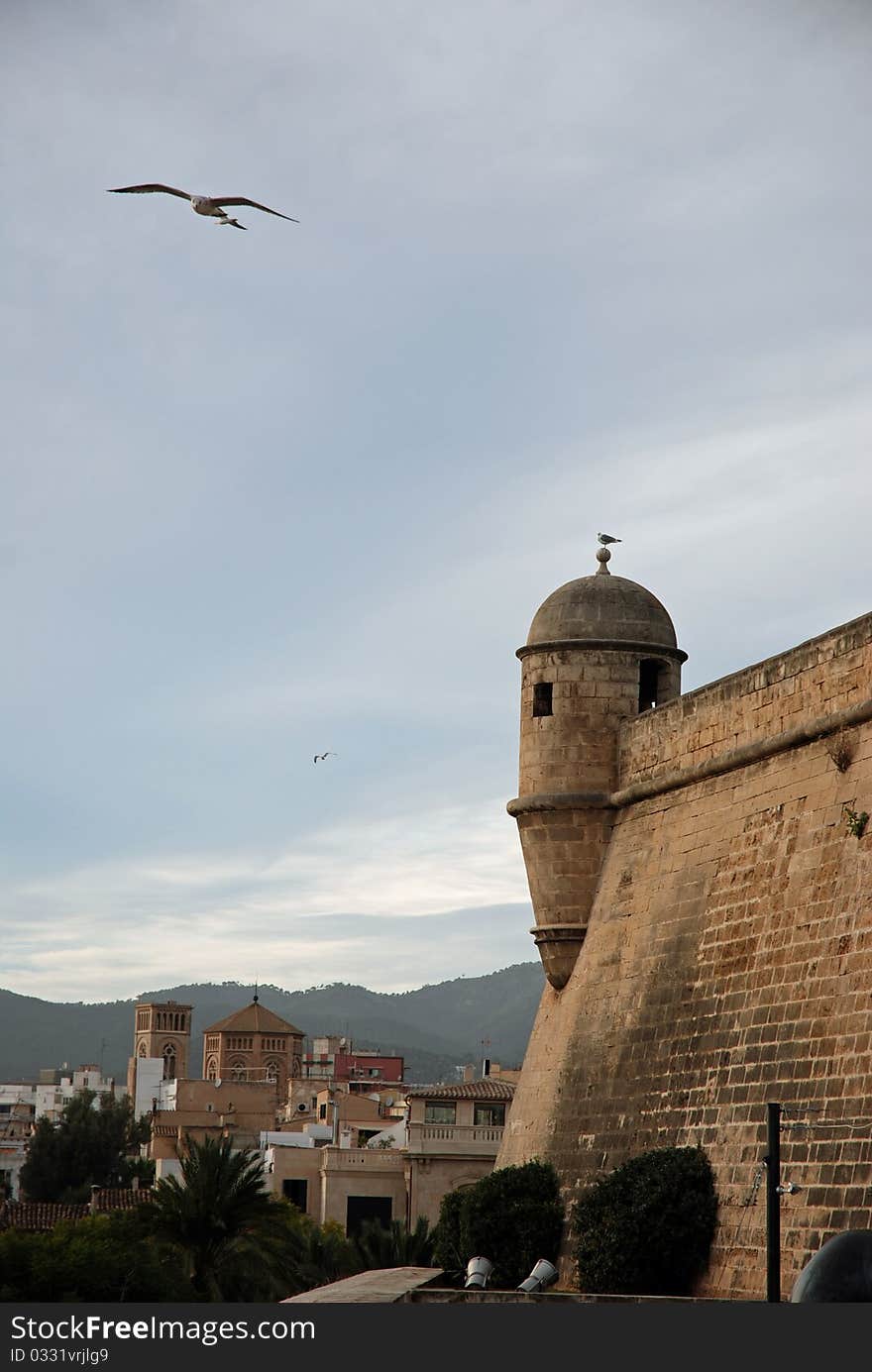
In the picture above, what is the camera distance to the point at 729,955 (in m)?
18.4

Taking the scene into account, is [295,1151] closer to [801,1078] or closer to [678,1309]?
[801,1078]

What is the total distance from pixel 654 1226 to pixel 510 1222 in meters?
3.19

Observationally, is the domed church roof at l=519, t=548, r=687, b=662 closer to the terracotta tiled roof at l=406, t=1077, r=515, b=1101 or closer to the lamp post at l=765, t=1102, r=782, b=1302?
→ the lamp post at l=765, t=1102, r=782, b=1302

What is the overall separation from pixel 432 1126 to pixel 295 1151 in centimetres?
824

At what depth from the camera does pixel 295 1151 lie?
50438 millimetres

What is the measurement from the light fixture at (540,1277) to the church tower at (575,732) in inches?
161

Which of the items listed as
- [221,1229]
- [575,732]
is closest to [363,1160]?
[221,1229]

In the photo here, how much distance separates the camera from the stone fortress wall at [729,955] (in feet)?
52.9

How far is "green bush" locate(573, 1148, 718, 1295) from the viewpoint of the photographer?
17.4m

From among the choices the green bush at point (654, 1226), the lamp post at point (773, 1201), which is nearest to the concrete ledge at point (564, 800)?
the green bush at point (654, 1226)

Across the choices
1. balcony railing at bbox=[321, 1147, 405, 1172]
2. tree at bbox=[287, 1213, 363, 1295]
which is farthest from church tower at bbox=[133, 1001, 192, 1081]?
tree at bbox=[287, 1213, 363, 1295]

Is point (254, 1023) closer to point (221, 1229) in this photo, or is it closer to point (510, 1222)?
point (221, 1229)

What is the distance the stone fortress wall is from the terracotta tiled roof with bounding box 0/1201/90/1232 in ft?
89.0

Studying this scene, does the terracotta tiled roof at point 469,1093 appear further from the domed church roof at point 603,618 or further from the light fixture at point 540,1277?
the light fixture at point 540,1277
